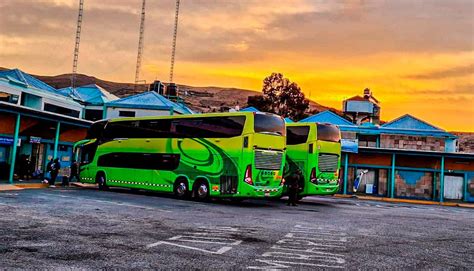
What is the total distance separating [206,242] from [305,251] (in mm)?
1935

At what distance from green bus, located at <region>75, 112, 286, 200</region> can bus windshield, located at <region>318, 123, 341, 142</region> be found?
3.22m

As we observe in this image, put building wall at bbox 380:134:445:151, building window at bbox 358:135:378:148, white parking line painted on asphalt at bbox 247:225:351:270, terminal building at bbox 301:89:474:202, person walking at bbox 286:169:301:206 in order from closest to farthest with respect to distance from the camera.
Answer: white parking line painted on asphalt at bbox 247:225:351:270, person walking at bbox 286:169:301:206, terminal building at bbox 301:89:474:202, building wall at bbox 380:134:445:151, building window at bbox 358:135:378:148

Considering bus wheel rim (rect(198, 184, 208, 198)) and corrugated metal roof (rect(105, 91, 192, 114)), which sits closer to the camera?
bus wheel rim (rect(198, 184, 208, 198))

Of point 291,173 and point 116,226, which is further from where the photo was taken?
point 291,173

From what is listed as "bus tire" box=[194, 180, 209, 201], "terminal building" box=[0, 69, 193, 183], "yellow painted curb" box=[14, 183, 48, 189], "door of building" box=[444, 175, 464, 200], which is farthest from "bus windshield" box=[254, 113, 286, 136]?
"door of building" box=[444, 175, 464, 200]

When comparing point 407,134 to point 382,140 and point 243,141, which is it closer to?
point 382,140

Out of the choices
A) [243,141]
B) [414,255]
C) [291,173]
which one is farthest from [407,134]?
[414,255]

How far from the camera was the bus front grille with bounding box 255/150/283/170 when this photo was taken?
20192mm

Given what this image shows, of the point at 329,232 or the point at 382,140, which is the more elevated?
the point at 382,140

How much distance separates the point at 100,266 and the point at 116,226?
4582 millimetres

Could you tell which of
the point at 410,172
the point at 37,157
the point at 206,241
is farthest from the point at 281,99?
the point at 206,241

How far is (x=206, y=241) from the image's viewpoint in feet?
31.8

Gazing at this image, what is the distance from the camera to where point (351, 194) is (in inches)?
1649

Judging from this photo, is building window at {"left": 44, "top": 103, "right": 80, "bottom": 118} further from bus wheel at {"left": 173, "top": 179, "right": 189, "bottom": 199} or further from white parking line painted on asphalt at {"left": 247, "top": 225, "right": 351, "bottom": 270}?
white parking line painted on asphalt at {"left": 247, "top": 225, "right": 351, "bottom": 270}
